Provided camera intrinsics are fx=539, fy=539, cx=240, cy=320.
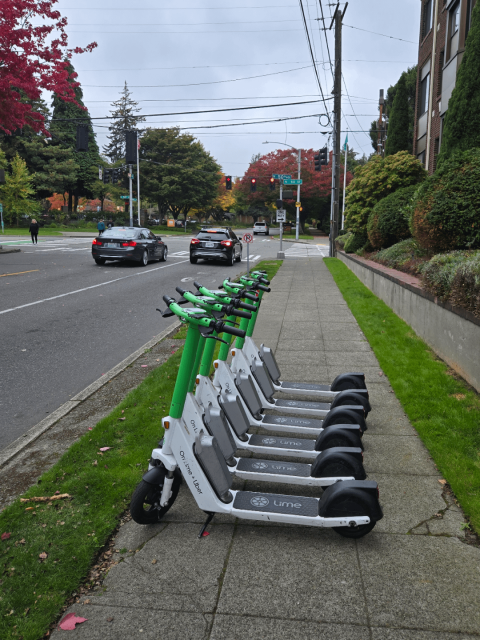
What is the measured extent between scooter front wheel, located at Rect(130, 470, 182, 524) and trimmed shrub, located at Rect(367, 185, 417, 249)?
11.8 metres

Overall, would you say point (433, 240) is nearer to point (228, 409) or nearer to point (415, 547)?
point (228, 409)

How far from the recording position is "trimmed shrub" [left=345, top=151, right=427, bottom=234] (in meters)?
17.1

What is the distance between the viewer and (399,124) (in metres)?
23.8

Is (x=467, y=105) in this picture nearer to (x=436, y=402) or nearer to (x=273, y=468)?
(x=436, y=402)

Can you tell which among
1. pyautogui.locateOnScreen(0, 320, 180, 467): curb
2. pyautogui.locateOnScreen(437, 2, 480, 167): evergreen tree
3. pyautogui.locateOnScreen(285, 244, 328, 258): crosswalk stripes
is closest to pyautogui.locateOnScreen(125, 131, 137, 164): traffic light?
pyautogui.locateOnScreen(285, 244, 328, 258): crosswalk stripes

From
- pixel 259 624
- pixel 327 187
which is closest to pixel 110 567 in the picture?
pixel 259 624

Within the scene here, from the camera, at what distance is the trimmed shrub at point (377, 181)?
17.1m

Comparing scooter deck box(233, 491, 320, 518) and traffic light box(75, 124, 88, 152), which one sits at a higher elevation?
traffic light box(75, 124, 88, 152)

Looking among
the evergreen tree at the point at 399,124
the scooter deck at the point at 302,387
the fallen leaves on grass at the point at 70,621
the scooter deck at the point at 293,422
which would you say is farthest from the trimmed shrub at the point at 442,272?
the evergreen tree at the point at 399,124

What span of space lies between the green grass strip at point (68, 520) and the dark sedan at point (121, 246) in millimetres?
15235

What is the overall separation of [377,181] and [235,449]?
50.9ft

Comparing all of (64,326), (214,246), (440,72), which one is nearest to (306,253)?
(214,246)

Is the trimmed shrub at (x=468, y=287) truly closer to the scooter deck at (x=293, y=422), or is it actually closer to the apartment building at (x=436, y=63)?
the scooter deck at (x=293, y=422)

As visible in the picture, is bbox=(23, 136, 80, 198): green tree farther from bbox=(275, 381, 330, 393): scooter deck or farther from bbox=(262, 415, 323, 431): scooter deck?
bbox=(262, 415, 323, 431): scooter deck
